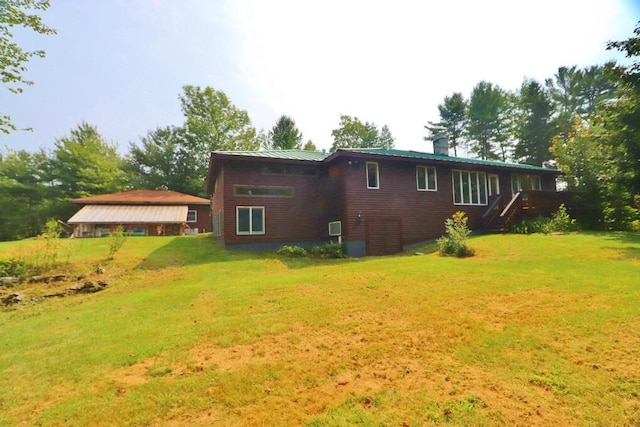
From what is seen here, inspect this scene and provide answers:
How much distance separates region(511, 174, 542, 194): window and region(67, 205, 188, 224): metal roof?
81.7ft

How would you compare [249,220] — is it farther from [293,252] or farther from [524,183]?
[524,183]

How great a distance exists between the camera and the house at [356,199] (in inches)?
572

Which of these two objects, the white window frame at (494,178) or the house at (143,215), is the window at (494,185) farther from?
the house at (143,215)

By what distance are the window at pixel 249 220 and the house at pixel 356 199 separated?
0.05 meters

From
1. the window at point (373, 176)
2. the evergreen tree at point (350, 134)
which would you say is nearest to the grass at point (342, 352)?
the window at point (373, 176)

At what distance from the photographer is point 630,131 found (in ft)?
48.3

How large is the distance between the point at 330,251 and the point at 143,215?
1934cm

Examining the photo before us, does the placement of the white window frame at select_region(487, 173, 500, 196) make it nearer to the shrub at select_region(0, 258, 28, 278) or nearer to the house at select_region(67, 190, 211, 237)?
the shrub at select_region(0, 258, 28, 278)

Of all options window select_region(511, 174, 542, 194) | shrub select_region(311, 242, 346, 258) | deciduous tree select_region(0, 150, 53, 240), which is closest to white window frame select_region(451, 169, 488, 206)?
window select_region(511, 174, 542, 194)

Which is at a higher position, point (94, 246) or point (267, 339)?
point (94, 246)

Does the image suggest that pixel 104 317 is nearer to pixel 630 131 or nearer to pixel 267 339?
pixel 267 339

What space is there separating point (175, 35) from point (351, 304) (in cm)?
1085

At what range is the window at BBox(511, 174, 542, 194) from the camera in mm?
18953

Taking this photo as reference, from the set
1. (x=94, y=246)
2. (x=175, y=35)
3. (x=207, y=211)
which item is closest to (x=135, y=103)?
(x=175, y=35)
